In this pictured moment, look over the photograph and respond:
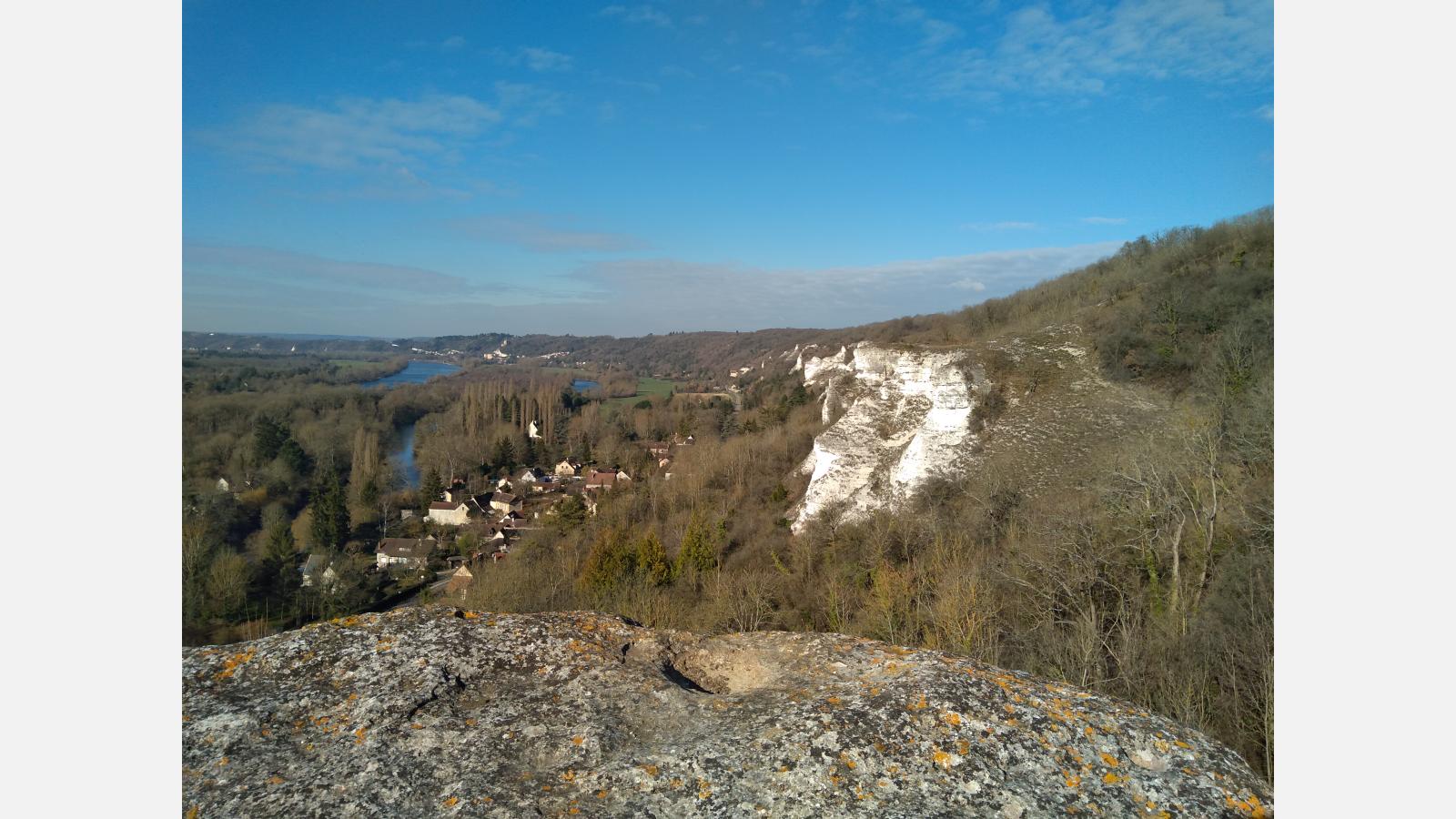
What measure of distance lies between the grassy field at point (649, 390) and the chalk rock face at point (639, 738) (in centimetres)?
→ 7507

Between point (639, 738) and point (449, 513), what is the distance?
1773 inches

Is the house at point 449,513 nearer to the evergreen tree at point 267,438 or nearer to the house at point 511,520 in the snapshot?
the house at point 511,520

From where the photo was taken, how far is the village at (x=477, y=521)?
3017 cm

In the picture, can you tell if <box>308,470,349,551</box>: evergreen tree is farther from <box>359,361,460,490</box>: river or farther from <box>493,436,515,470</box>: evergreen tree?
<box>493,436,515,470</box>: evergreen tree

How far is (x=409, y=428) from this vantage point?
2522 inches

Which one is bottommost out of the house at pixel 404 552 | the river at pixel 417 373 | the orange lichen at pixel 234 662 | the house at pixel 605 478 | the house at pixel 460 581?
the house at pixel 404 552

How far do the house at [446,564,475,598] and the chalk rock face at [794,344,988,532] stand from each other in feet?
47.3

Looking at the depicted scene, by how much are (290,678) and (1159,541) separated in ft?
53.6

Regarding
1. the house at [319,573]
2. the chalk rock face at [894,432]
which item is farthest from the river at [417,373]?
the chalk rock face at [894,432]

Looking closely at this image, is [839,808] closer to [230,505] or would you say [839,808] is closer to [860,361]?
[860,361]

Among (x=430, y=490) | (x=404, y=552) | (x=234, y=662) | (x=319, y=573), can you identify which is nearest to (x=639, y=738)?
(x=234, y=662)

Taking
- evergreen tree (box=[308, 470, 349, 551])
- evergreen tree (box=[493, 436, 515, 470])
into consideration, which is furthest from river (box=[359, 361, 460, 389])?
evergreen tree (box=[308, 470, 349, 551])

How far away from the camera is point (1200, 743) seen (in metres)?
3.18

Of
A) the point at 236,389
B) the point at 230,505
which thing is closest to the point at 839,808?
the point at 230,505
